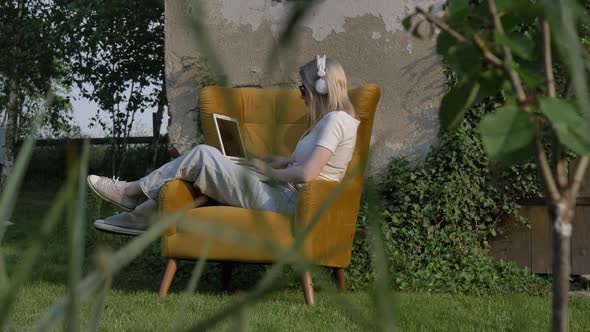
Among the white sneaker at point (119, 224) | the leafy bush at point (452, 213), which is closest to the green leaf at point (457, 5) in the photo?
the white sneaker at point (119, 224)

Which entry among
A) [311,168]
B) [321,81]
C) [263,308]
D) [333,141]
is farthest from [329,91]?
[263,308]

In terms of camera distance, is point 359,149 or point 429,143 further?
point 429,143

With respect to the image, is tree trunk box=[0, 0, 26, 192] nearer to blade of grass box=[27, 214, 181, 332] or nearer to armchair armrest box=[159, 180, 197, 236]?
armchair armrest box=[159, 180, 197, 236]

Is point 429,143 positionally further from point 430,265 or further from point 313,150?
point 313,150

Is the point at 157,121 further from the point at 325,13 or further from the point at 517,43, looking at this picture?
the point at 517,43

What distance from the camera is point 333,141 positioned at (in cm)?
369

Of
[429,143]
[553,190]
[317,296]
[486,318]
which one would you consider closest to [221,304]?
[317,296]

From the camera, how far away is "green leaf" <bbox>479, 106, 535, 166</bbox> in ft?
2.04

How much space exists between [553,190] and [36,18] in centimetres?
1128

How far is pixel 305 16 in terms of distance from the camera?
353 mm

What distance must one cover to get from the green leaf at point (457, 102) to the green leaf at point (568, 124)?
0.21 ft

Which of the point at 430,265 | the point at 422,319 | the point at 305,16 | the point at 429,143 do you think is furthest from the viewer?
the point at 429,143

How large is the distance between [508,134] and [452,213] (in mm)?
3829

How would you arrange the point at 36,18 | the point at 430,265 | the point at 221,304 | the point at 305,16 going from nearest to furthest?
the point at 305,16
the point at 221,304
the point at 430,265
the point at 36,18
